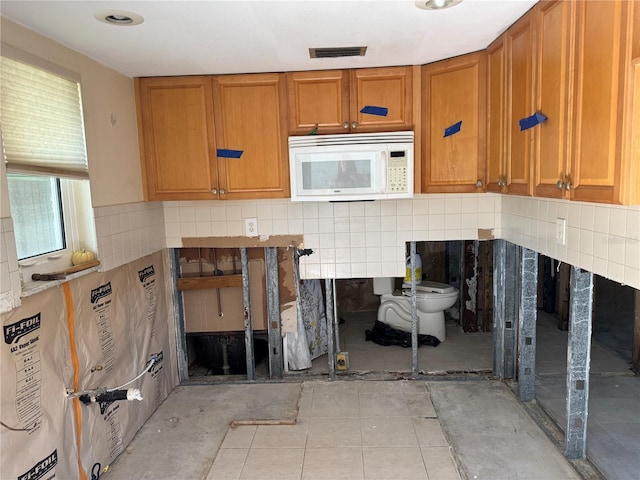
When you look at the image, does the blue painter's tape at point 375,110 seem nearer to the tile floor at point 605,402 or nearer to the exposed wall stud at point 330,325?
the exposed wall stud at point 330,325

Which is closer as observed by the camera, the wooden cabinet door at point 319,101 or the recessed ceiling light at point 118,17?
the recessed ceiling light at point 118,17

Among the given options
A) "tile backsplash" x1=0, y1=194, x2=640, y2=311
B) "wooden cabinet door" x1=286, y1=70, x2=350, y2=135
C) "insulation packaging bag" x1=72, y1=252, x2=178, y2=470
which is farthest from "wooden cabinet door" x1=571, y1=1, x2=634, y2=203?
"insulation packaging bag" x1=72, y1=252, x2=178, y2=470

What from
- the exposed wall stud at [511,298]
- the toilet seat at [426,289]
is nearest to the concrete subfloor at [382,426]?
the exposed wall stud at [511,298]

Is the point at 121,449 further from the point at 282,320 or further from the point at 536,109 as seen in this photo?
the point at 536,109

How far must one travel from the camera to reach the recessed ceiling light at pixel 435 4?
5.66ft

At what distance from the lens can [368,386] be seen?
10.0ft

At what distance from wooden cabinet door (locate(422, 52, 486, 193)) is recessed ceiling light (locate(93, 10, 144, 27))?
61.9 inches

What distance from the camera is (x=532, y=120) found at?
190 centimetres

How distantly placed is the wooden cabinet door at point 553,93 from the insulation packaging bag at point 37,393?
212cm

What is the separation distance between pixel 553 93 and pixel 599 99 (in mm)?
313

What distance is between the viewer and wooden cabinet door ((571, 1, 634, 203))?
4.43 ft

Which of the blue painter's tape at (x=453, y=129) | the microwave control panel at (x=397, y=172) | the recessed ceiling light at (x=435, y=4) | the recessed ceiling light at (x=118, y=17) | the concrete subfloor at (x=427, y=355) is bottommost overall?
the concrete subfloor at (x=427, y=355)

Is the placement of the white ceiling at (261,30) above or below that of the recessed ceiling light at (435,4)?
above

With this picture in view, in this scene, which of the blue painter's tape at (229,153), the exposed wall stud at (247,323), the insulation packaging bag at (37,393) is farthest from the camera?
the exposed wall stud at (247,323)
